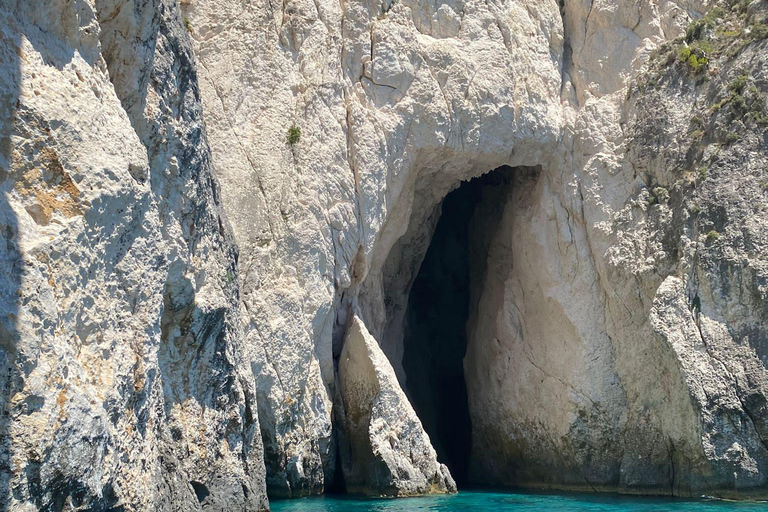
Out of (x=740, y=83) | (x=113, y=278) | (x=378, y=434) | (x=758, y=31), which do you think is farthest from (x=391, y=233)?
(x=113, y=278)

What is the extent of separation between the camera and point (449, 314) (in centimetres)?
2117

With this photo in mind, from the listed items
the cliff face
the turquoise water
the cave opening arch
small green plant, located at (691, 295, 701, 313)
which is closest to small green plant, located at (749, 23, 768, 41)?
the cliff face

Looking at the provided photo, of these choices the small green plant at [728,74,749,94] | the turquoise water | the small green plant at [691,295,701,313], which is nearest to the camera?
the turquoise water

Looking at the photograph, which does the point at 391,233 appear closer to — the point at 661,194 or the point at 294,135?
the point at 294,135

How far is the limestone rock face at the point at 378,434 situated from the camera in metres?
14.4

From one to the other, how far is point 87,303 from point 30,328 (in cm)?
105

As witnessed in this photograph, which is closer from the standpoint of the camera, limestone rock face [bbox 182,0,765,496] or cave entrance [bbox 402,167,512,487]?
limestone rock face [bbox 182,0,765,496]

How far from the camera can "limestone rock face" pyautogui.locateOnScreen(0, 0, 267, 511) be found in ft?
22.7

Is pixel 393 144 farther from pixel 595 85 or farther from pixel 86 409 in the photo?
pixel 86 409

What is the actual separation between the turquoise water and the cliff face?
571 mm

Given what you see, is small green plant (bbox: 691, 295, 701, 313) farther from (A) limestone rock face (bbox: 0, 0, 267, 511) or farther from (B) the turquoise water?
(A) limestone rock face (bbox: 0, 0, 267, 511)

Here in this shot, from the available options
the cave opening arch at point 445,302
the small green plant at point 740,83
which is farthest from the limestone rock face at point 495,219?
the small green plant at point 740,83

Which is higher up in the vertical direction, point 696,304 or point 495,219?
point 495,219

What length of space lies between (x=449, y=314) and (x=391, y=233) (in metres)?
4.99
